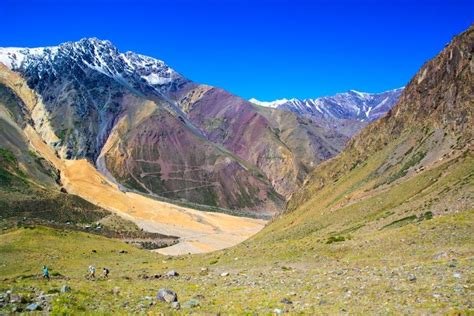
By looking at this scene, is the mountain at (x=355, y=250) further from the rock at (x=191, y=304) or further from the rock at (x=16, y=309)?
Result: the rock at (x=16, y=309)

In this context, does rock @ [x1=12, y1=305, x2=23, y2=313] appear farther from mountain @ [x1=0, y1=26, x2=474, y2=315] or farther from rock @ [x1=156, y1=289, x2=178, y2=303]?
→ rock @ [x1=156, y1=289, x2=178, y2=303]

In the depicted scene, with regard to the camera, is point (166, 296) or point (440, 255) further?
point (440, 255)

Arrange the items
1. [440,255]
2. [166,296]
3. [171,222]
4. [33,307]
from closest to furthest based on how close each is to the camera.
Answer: [33,307] < [166,296] < [440,255] < [171,222]

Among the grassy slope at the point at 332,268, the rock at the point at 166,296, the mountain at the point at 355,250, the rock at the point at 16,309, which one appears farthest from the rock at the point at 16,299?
the rock at the point at 166,296

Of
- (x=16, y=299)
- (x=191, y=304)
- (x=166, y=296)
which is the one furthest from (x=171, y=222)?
(x=16, y=299)

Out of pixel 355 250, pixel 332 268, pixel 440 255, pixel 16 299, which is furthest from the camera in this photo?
pixel 355 250

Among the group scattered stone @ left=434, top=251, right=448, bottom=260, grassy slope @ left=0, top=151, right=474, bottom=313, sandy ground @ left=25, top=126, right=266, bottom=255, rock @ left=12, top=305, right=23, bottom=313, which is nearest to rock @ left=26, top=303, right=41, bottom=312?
rock @ left=12, top=305, right=23, bottom=313

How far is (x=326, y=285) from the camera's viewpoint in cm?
2277

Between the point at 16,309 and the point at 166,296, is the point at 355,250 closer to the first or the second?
the point at 166,296

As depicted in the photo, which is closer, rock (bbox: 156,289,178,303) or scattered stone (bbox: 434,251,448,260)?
rock (bbox: 156,289,178,303)

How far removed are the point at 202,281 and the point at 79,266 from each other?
26.8m

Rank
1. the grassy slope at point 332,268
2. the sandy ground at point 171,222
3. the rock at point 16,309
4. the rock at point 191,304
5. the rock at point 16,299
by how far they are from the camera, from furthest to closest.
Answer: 1. the sandy ground at point 171,222
2. the rock at point 191,304
3. the grassy slope at point 332,268
4. the rock at point 16,299
5. the rock at point 16,309

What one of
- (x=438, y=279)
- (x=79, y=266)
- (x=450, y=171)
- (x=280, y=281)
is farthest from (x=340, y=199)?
(x=438, y=279)

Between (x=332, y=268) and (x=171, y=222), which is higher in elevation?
(x=171, y=222)
